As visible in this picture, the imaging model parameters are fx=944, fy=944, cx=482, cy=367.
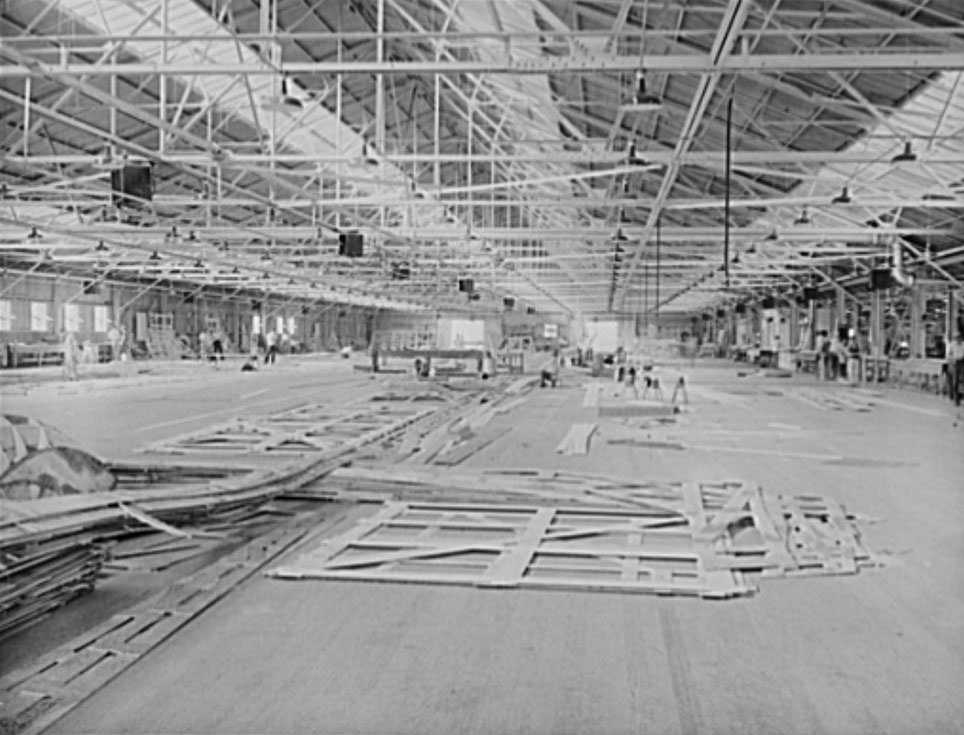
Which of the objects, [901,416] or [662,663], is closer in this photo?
[662,663]

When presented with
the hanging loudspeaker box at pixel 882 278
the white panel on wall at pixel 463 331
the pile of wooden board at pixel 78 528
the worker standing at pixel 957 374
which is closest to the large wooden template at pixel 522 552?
the pile of wooden board at pixel 78 528

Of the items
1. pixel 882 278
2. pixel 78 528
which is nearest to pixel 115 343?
pixel 882 278

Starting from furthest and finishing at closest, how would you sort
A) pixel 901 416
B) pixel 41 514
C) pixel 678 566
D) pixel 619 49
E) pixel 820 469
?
1. pixel 901 416
2. pixel 619 49
3. pixel 820 469
4. pixel 678 566
5. pixel 41 514

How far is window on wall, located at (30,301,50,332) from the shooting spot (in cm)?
3844

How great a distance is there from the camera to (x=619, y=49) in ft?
50.8

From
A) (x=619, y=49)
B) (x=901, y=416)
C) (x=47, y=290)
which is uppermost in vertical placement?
(x=619, y=49)

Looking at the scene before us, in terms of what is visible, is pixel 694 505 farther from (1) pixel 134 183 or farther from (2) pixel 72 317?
(2) pixel 72 317

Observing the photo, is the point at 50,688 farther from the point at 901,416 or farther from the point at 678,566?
the point at 901,416

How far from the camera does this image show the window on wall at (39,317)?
3844cm

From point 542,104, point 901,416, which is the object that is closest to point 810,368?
point 901,416

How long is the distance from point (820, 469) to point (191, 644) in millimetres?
8873

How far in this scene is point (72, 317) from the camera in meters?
41.1

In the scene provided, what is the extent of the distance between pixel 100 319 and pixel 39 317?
542 cm

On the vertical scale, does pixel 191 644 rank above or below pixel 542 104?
below
